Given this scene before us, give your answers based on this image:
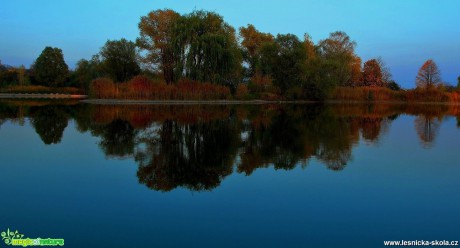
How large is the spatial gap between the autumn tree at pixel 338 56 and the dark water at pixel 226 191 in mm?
40014

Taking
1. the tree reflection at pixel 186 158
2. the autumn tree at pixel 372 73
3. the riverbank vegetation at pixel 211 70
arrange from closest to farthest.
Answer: the tree reflection at pixel 186 158 → the riverbank vegetation at pixel 211 70 → the autumn tree at pixel 372 73

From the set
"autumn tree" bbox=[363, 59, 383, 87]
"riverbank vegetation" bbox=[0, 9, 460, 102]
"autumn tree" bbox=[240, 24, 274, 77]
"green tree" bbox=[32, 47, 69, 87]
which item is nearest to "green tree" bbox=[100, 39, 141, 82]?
"riverbank vegetation" bbox=[0, 9, 460, 102]

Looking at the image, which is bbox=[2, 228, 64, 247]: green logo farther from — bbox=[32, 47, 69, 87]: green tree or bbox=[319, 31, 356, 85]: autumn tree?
bbox=[32, 47, 69, 87]: green tree

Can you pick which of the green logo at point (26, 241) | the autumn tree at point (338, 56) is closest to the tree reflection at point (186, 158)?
the green logo at point (26, 241)

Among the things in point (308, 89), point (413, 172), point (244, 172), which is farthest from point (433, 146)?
point (308, 89)

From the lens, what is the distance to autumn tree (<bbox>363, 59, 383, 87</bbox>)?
70750mm

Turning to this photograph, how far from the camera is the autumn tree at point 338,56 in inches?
2064

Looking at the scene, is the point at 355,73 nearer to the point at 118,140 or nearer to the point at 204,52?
the point at 204,52

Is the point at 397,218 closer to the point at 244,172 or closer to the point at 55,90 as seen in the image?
the point at 244,172

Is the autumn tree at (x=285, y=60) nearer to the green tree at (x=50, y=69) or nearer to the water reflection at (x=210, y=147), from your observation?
the water reflection at (x=210, y=147)

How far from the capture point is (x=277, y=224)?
5.70 m

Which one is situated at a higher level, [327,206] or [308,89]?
[308,89]

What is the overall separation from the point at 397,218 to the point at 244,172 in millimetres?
3769

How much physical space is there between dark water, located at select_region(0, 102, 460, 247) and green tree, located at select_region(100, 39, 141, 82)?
142 ft
